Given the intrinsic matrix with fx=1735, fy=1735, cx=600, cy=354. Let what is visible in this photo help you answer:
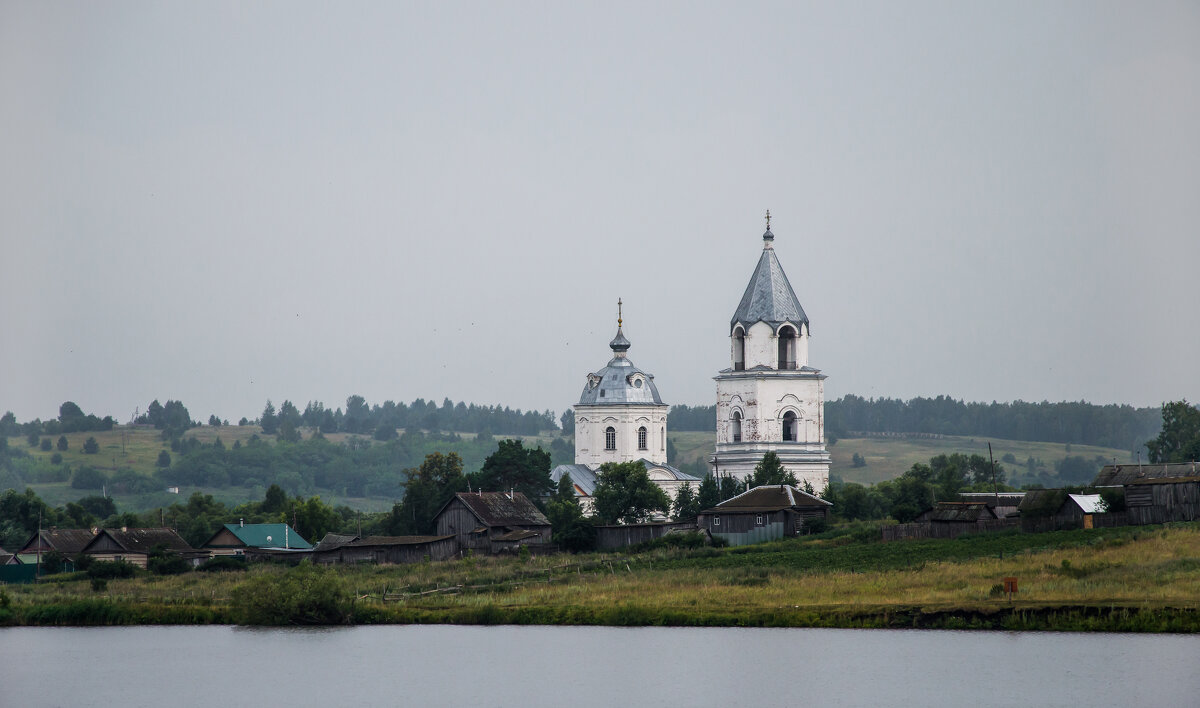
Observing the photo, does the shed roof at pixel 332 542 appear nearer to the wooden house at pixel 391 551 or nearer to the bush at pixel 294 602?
the wooden house at pixel 391 551

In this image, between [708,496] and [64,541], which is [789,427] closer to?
[708,496]

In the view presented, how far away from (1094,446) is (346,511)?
103 metres

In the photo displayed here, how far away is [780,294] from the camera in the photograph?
87562mm

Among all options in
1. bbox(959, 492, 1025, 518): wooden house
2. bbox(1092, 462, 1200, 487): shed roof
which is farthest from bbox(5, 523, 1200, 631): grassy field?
bbox(1092, 462, 1200, 487): shed roof

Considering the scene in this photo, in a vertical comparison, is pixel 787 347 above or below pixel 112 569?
above

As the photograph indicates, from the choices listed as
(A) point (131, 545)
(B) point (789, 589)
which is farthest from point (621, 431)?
(B) point (789, 589)

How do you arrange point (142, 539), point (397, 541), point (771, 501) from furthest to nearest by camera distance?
point (142, 539)
point (771, 501)
point (397, 541)

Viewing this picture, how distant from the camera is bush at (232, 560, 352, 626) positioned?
1857 inches

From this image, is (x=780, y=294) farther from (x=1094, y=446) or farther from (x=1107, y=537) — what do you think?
(x=1094, y=446)

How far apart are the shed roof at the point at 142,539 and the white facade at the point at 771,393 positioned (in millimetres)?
26936

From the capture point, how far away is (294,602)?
4712 centimetres

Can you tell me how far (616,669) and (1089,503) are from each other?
26.9 meters

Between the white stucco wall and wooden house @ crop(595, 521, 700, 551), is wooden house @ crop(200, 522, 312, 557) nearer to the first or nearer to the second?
wooden house @ crop(595, 521, 700, 551)

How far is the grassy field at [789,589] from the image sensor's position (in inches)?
1633
